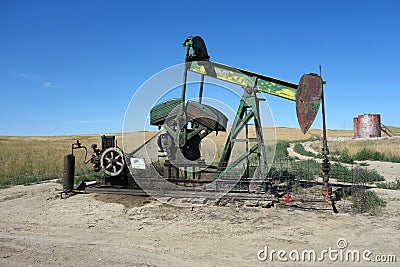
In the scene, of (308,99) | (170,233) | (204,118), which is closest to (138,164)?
(204,118)

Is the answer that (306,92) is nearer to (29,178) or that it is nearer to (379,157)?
(29,178)

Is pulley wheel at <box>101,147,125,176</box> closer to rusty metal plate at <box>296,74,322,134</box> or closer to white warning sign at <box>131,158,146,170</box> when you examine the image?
white warning sign at <box>131,158,146,170</box>

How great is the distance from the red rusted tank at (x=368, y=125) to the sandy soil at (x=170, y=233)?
28.8 metres

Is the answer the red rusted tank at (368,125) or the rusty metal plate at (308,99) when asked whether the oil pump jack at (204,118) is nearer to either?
the rusty metal plate at (308,99)

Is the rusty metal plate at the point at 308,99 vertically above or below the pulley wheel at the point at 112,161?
above

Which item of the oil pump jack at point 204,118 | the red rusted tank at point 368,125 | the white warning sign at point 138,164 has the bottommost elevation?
the white warning sign at point 138,164

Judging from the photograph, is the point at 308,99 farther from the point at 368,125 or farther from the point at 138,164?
the point at 368,125

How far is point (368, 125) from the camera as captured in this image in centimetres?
3288

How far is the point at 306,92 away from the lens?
623 cm

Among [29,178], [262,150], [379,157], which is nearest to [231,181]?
[262,150]

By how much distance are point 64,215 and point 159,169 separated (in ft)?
8.10

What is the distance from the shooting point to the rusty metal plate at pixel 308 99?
20.1ft

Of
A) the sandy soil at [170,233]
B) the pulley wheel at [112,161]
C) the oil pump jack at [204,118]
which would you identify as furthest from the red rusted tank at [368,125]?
the pulley wheel at [112,161]

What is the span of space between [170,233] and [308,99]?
351cm
